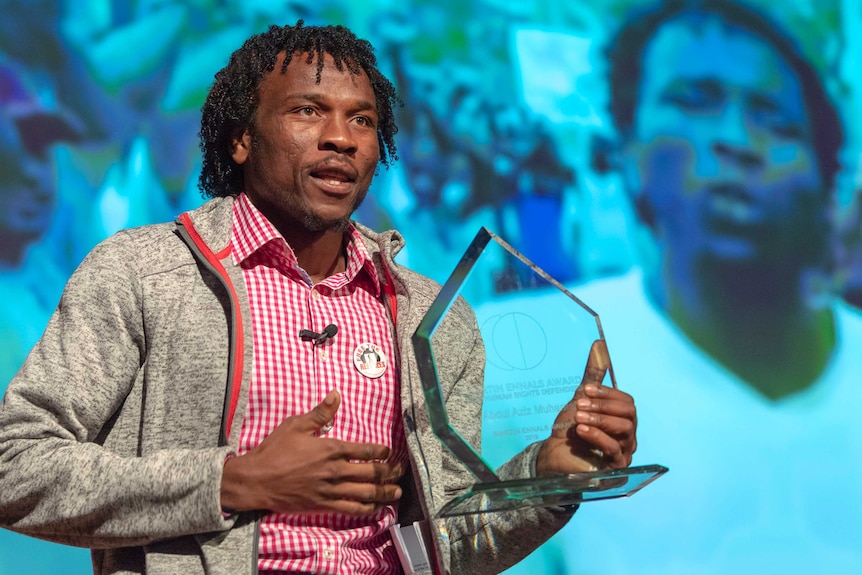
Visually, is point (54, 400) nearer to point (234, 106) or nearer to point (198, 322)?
point (198, 322)

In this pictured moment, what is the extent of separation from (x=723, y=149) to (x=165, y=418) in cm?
177

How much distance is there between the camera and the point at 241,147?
1579 millimetres

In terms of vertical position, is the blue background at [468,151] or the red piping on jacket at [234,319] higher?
the blue background at [468,151]

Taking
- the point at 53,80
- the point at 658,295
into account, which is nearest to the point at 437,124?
the point at 658,295

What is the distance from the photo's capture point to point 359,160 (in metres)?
1.49

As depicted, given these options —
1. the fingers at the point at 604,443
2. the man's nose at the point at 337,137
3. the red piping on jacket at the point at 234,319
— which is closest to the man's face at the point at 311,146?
the man's nose at the point at 337,137

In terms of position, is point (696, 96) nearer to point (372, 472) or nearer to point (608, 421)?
point (608, 421)

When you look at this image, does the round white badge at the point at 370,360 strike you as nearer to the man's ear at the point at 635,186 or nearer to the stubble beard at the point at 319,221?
the stubble beard at the point at 319,221

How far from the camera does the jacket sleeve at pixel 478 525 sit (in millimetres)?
1343

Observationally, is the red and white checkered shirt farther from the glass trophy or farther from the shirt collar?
the glass trophy

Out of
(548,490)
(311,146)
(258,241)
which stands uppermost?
(311,146)

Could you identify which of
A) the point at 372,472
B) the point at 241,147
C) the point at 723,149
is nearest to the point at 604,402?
the point at 372,472

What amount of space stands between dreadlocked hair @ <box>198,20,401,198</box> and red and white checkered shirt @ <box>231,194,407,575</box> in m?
0.17

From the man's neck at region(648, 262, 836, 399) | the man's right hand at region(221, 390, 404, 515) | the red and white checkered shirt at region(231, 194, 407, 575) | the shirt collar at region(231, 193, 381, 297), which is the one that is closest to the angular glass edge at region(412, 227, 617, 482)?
the man's right hand at region(221, 390, 404, 515)
